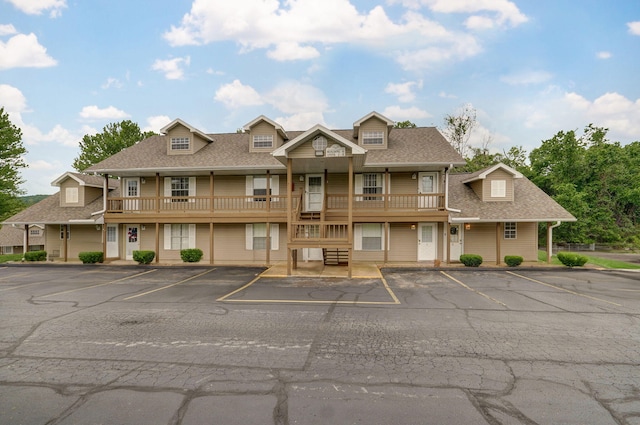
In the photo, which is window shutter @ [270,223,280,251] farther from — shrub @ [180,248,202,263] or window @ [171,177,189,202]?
window @ [171,177,189,202]

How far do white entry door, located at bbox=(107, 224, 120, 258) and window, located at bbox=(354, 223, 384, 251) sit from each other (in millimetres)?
15518

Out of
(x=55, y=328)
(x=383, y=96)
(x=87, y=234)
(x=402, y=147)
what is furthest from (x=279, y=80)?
(x=55, y=328)

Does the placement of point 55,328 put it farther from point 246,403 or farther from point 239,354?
point 246,403

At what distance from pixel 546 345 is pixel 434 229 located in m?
11.9

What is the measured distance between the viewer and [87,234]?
1997 centimetres

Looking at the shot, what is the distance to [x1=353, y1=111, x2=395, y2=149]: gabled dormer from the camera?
1845 cm

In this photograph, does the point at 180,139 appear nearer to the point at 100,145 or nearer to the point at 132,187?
the point at 132,187

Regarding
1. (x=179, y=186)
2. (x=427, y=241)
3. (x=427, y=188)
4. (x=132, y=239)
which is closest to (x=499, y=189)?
(x=427, y=188)

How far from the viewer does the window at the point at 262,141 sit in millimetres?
18891

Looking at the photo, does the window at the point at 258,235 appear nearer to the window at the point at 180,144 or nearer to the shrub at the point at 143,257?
the shrub at the point at 143,257

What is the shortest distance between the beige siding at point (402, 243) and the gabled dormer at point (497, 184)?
502 centimetres

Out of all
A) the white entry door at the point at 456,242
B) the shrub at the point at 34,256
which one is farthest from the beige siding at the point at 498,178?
the shrub at the point at 34,256

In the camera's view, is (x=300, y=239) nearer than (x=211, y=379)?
No

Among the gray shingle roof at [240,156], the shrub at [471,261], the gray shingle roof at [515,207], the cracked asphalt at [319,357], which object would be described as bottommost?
the cracked asphalt at [319,357]
